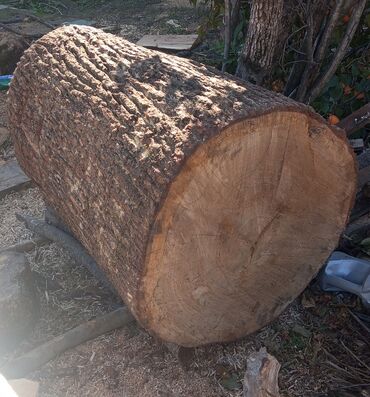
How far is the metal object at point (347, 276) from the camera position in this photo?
2.94m

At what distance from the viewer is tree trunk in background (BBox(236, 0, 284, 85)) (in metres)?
3.21

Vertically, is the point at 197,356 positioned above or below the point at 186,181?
below

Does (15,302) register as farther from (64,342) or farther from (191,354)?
(191,354)

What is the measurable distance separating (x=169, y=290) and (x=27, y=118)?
143 centimetres

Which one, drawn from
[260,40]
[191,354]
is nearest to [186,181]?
[191,354]

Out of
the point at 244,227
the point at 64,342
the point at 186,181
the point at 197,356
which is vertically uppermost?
the point at 186,181

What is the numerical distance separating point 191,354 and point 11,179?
8.07ft

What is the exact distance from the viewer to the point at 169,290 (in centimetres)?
238

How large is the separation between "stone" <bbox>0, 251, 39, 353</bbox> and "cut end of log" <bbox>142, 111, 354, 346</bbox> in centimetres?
86

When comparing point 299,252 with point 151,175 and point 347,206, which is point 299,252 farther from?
point 151,175

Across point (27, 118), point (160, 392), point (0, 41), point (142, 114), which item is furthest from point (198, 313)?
point (0, 41)

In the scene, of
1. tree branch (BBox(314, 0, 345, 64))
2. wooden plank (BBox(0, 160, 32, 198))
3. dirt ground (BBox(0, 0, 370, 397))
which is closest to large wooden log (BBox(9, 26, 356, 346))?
dirt ground (BBox(0, 0, 370, 397))

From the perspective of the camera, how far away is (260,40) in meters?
3.35

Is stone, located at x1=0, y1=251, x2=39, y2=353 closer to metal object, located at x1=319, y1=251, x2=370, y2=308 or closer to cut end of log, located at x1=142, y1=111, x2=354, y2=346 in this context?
cut end of log, located at x1=142, y1=111, x2=354, y2=346
